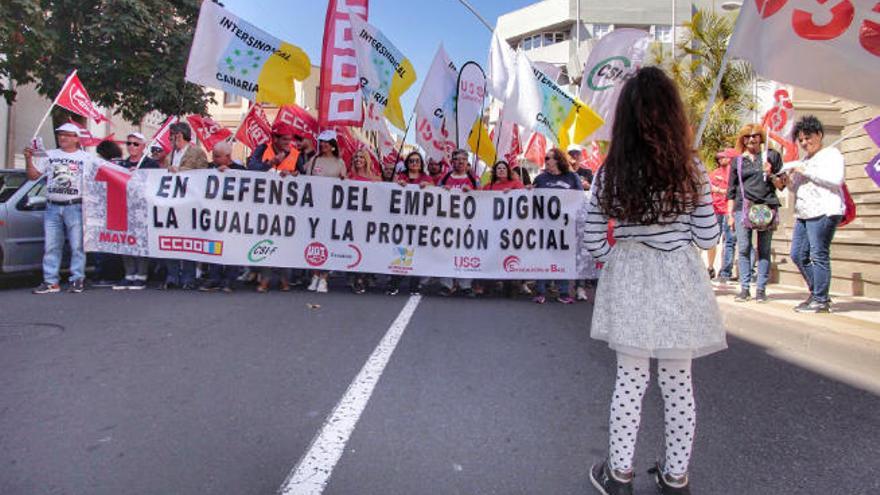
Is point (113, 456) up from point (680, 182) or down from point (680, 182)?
down

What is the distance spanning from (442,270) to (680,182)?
19.5 ft

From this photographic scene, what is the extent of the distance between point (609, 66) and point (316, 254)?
512 centimetres

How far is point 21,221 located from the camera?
8000 mm

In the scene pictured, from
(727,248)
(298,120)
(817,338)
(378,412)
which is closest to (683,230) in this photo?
(378,412)

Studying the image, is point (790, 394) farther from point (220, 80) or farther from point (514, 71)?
point (220, 80)

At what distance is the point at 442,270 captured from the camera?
8.41 m

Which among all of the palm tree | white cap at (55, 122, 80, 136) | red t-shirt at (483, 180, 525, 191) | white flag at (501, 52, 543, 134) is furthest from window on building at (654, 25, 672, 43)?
white cap at (55, 122, 80, 136)

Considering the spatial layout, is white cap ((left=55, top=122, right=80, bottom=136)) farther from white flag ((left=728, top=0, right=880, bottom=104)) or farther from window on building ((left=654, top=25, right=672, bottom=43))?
window on building ((left=654, top=25, right=672, bottom=43))

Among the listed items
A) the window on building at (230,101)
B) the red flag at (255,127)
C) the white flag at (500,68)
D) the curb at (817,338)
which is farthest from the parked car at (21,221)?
the window on building at (230,101)

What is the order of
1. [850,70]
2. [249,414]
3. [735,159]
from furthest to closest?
[735,159]
[850,70]
[249,414]

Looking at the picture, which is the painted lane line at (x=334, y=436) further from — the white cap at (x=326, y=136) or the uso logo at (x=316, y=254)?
the white cap at (x=326, y=136)

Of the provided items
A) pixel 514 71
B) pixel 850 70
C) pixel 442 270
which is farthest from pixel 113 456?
pixel 514 71

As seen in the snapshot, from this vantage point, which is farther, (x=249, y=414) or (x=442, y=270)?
(x=442, y=270)

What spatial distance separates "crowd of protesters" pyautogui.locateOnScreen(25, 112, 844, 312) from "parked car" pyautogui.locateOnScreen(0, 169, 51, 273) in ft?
1.31
